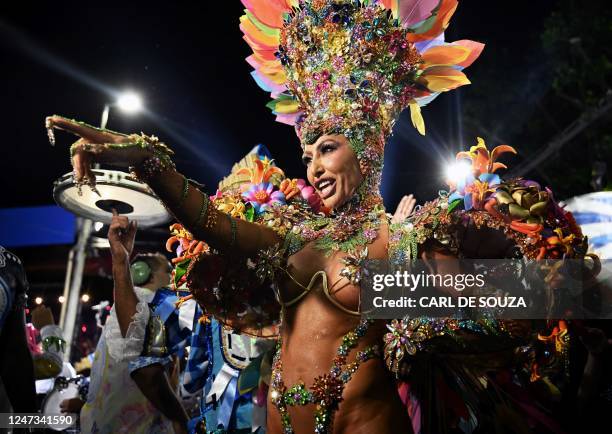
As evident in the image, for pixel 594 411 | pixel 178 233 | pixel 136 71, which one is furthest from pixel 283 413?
pixel 136 71

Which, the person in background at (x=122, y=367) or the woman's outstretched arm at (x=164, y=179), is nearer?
the woman's outstretched arm at (x=164, y=179)

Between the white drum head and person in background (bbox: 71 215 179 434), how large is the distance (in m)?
0.22

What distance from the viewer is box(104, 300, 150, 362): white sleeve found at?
13.4 feet

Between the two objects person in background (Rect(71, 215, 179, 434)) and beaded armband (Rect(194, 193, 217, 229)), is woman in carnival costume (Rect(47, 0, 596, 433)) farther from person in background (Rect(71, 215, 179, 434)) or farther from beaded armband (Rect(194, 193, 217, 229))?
person in background (Rect(71, 215, 179, 434))

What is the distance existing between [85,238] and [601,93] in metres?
9.36

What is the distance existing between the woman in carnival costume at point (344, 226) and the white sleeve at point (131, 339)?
125 cm

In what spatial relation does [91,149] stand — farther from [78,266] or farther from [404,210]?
[78,266]

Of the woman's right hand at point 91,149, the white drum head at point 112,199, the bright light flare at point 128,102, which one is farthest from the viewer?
the bright light flare at point 128,102

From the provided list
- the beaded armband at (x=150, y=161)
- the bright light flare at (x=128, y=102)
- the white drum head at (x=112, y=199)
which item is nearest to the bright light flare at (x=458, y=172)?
the beaded armband at (x=150, y=161)

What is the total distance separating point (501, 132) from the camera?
12812mm

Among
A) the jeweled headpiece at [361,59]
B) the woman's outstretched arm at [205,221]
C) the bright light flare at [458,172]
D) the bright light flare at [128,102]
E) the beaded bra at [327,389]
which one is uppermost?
the bright light flare at [128,102]

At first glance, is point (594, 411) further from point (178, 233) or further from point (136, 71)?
point (136, 71)

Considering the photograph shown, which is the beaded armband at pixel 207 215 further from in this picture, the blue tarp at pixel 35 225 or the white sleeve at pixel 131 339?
the blue tarp at pixel 35 225

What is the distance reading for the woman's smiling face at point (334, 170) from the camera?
9.59ft
